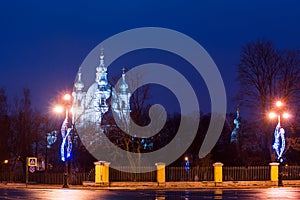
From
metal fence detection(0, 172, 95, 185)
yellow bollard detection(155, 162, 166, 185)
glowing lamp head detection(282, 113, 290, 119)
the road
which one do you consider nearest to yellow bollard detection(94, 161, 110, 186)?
metal fence detection(0, 172, 95, 185)

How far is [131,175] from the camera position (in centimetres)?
4491

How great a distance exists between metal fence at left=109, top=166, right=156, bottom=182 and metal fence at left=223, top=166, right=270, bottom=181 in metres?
5.79

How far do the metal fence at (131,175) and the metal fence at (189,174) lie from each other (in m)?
1.31

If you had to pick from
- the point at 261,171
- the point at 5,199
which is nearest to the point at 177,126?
the point at 261,171

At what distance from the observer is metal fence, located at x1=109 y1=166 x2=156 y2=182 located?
145 ft

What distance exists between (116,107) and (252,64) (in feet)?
45.3

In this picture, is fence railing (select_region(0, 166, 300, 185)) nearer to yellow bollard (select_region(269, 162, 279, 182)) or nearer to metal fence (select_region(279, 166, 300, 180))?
metal fence (select_region(279, 166, 300, 180))

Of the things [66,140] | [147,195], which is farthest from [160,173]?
[147,195]

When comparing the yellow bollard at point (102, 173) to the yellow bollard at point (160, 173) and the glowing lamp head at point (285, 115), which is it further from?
the glowing lamp head at point (285, 115)

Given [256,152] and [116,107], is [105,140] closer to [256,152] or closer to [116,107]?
[116,107]

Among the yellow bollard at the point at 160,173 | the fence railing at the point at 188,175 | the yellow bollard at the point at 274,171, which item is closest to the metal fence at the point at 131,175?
the fence railing at the point at 188,175

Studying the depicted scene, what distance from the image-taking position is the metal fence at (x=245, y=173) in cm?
4556

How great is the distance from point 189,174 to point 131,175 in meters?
4.51

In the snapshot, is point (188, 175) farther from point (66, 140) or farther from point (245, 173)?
point (66, 140)
